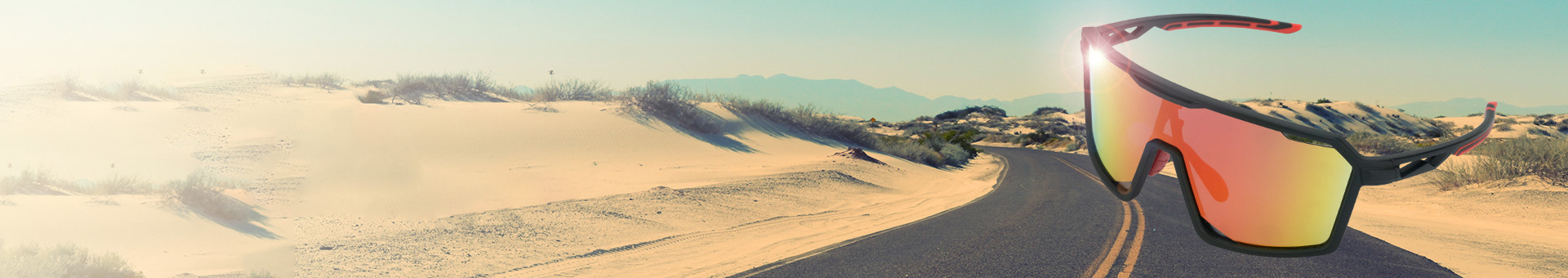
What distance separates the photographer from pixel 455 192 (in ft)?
32.2

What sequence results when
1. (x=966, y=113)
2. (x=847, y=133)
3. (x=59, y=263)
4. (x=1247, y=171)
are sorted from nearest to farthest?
(x=1247, y=171) → (x=59, y=263) → (x=847, y=133) → (x=966, y=113)

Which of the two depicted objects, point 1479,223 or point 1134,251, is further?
point 1479,223

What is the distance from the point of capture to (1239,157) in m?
1.72

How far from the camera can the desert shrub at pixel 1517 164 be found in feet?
37.6

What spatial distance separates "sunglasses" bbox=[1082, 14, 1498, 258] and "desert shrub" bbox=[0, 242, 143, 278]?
21.5 ft

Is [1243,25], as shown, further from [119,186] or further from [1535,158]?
[1535,158]

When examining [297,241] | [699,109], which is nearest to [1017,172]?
[699,109]

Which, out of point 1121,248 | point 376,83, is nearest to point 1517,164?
point 1121,248

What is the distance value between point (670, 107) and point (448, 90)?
7.07 metres

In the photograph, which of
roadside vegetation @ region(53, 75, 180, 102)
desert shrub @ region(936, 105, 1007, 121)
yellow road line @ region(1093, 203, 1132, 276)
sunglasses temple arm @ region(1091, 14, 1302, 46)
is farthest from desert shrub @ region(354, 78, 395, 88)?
desert shrub @ region(936, 105, 1007, 121)

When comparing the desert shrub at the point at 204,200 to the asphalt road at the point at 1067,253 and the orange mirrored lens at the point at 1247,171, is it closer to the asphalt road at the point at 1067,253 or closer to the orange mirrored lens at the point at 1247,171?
the asphalt road at the point at 1067,253

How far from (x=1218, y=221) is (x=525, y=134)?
14.7 m

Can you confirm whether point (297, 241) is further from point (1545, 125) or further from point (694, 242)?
point (1545, 125)

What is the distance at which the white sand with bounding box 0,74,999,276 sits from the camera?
636 cm
